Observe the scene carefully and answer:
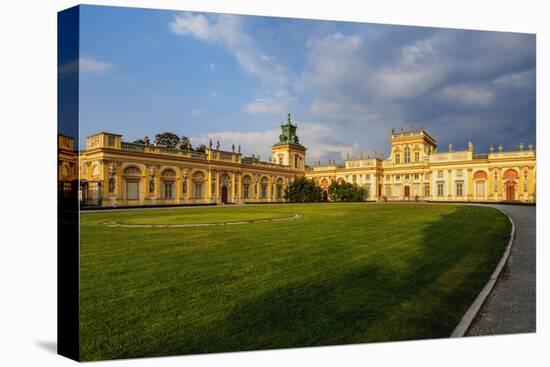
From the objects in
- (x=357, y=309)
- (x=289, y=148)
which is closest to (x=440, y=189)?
(x=289, y=148)

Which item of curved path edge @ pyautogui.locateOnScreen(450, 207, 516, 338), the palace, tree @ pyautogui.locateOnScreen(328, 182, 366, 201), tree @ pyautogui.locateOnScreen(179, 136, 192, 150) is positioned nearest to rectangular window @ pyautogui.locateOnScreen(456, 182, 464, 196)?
the palace

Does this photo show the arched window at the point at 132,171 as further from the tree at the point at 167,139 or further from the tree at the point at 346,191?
the tree at the point at 346,191

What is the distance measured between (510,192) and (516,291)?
2.42m

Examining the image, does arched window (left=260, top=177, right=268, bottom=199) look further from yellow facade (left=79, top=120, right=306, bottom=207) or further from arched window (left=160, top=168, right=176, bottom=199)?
arched window (left=160, top=168, right=176, bottom=199)

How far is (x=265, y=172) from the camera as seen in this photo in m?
9.12

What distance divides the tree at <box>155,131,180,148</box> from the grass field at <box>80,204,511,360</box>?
128 cm

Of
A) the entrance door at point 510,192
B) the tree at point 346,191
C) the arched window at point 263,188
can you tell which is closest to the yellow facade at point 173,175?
the arched window at point 263,188

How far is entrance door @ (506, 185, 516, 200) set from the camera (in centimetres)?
680

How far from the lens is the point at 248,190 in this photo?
28.2ft

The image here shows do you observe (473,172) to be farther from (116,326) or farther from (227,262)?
(116,326)

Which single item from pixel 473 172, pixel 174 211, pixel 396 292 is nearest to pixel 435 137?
pixel 473 172

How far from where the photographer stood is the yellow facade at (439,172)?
6477mm

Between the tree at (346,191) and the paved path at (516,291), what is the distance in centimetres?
309

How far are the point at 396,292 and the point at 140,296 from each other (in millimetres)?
3223
